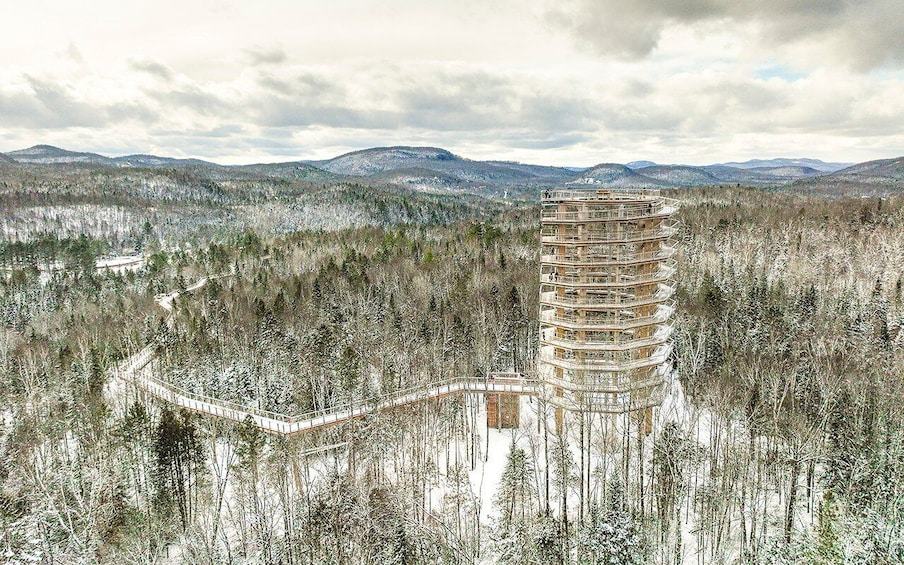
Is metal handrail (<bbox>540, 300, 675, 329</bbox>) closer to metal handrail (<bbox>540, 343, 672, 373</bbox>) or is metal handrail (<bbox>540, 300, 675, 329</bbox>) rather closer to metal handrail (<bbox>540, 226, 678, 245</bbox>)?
metal handrail (<bbox>540, 343, 672, 373</bbox>)

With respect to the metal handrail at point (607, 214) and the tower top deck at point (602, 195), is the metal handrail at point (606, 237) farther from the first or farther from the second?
the tower top deck at point (602, 195)

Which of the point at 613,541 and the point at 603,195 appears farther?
the point at 603,195

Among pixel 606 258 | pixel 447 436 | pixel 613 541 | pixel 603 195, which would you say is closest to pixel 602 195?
pixel 603 195

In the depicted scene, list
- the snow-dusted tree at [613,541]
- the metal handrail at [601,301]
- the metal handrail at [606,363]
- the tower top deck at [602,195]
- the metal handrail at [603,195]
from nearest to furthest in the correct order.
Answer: the snow-dusted tree at [613,541]
the metal handrail at [606,363]
the metal handrail at [601,301]
the tower top deck at [602,195]
the metal handrail at [603,195]

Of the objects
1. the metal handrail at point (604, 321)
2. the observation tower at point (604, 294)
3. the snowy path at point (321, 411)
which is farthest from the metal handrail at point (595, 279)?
the snowy path at point (321, 411)

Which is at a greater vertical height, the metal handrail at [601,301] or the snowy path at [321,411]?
the metal handrail at [601,301]

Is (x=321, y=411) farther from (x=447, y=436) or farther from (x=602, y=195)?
(x=602, y=195)

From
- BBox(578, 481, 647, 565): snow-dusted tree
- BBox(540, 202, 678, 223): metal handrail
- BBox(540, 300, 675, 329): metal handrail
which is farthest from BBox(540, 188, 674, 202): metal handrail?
BBox(578, 481, 647, 565): snow-dusted tree

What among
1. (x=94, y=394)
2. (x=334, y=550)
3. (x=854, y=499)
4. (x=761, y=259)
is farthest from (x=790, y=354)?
(x=94, y=394)
